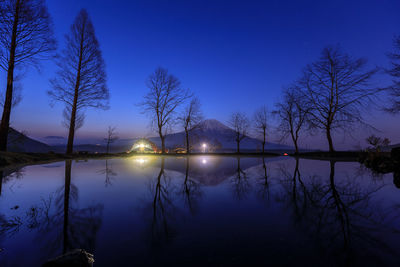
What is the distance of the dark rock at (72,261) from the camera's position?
5.90 ft

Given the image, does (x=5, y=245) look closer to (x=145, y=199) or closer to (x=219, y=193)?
(x=145, y=199)

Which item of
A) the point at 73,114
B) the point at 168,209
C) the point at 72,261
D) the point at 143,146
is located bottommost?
the point at 168,209

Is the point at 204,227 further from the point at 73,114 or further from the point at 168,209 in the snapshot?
the point at 73,114

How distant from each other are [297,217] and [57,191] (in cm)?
596

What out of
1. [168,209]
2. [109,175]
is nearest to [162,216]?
[168,209]

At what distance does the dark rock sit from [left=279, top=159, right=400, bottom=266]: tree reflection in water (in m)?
2.67

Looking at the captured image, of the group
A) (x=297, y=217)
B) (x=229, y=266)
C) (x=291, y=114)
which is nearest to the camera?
(x=229, y=266)

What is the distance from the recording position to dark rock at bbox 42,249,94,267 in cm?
180

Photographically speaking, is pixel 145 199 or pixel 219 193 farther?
pixel 219 193

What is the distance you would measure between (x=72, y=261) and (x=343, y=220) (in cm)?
392

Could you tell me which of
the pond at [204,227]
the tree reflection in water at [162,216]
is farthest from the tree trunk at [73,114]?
the tree reflection in water at [162,216]

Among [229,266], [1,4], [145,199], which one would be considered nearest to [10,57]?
[1,4]

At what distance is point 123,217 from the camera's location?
319cm

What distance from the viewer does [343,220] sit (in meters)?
2.96
